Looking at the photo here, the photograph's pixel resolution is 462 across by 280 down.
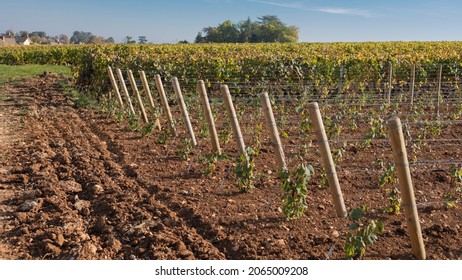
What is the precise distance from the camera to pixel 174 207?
5.66 metres

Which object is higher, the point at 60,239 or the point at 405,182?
the point at 405,182

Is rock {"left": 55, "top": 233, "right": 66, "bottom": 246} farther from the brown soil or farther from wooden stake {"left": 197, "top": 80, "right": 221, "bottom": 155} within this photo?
wooden stake {"left": 197, "top": 80, "right": 221, "bottom": 155}

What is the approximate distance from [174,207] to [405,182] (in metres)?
2.58

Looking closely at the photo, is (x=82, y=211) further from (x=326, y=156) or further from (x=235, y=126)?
(x=326, y=156)

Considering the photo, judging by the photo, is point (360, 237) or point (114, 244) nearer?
point (360, 237)

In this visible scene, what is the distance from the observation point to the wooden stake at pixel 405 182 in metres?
4.04

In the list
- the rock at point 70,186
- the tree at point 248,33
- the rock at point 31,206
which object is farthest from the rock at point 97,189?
the tree at point 248,33

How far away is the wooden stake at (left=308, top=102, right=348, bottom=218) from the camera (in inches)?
189

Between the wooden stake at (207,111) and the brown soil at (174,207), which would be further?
the wooden stake at (207,111)

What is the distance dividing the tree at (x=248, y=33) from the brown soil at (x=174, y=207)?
55230 mm

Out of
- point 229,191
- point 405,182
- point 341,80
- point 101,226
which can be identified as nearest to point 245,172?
point 229,191

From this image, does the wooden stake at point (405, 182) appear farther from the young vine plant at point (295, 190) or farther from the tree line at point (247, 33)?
the tree line at point (247, 33)

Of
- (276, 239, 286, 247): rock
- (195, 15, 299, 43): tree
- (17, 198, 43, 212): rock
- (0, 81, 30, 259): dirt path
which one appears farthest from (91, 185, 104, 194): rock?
(195, 15, 299, 43): tree
